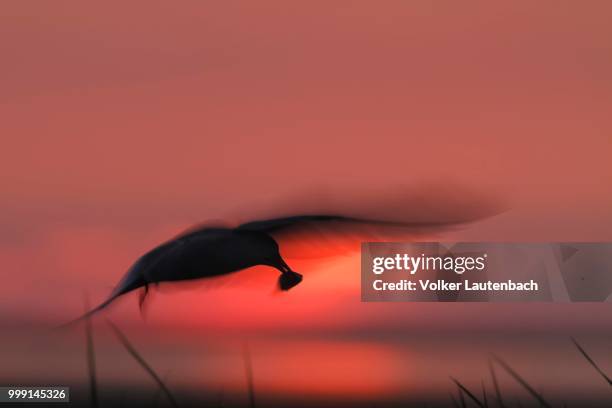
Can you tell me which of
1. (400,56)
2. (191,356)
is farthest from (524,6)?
(191,356)

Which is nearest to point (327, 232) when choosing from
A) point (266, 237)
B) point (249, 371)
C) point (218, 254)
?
point (266, 237)

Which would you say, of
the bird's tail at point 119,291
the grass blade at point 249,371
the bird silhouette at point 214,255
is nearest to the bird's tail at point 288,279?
the bird silhouette at point 214,255

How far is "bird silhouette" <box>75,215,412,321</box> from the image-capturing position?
7.48ft

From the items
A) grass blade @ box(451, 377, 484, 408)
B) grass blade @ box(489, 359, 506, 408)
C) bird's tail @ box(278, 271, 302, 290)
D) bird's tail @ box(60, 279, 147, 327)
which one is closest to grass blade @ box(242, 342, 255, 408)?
bird's tail @ box(278, 271, 302, 290)

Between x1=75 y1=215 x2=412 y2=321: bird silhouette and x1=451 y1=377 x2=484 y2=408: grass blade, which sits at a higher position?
x1=75 y1=215 x2=412 y2=321: bird silhouette

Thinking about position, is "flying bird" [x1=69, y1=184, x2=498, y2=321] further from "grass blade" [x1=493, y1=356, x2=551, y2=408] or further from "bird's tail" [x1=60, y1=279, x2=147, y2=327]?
"grass blade" [x1=493, y1=356, x2=551, y2=408]

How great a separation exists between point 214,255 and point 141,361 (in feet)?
1.18

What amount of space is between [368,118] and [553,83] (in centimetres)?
51

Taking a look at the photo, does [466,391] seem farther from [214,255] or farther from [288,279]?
[214,255]

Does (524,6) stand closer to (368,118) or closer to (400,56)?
(400,56)

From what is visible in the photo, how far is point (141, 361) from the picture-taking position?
2314mm

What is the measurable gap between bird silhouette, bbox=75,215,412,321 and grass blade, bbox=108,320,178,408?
3.4 inches

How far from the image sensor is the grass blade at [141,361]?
231 cm

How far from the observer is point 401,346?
7.40 ft
